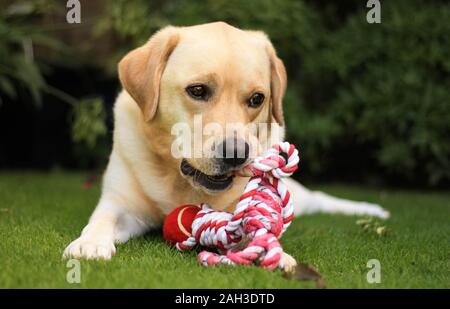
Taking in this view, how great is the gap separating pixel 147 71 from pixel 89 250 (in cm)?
102

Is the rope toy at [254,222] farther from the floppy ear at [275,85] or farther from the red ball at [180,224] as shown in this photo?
the floppy ear at [275,85]

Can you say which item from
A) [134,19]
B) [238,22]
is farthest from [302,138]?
[134,19]

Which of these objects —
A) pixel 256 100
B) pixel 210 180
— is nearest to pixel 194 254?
pixel 210 180

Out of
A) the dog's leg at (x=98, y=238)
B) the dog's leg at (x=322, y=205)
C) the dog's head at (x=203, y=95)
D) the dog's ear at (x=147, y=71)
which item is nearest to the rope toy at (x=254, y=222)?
the dog's head at (x=203, y=95)

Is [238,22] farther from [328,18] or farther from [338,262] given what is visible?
[338,262]

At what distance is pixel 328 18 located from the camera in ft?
20.7

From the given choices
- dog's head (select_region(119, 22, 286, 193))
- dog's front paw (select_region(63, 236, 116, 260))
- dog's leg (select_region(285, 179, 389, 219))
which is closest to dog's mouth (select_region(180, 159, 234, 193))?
dog's head (select_region(119, 22, 286, 193))

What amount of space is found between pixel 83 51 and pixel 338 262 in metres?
4.73

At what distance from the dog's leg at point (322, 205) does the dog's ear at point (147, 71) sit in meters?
1.65

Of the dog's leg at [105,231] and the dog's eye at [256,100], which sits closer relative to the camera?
the dog's leg at [105,231]

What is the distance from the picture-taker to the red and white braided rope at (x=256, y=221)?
95.3 inches

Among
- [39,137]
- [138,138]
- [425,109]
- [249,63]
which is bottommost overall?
[39,137]

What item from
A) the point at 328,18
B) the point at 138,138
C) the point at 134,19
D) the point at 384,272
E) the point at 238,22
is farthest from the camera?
the point at 328,18

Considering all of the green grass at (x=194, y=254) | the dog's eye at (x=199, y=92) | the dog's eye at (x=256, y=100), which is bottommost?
the green grass at (x=194, y=254)
